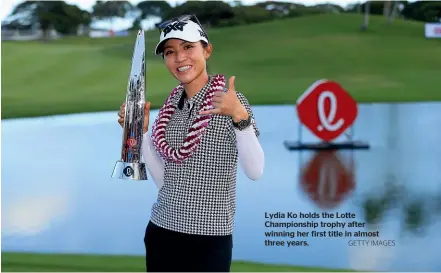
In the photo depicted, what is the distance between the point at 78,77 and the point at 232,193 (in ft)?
10.1

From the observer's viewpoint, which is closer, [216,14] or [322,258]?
[322,258]

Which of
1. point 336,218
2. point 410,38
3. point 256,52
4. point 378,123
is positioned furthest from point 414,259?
point 378,123

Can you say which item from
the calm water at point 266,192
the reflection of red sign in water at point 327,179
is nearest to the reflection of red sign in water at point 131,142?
the calm water at point 266,192

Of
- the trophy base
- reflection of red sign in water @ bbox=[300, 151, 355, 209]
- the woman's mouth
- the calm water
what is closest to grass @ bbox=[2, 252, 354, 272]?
the calm water

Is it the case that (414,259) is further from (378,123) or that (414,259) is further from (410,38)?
(378,123)

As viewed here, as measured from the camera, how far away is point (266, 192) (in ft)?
11.2

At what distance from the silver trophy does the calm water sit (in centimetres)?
140

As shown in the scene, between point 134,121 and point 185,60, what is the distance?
0.69 ft

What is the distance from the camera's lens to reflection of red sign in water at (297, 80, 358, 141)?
3783 millimetres

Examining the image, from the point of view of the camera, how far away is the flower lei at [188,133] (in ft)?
4.10

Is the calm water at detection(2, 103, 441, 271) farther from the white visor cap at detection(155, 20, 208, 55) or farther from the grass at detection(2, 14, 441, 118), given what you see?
the white visor cap at detection(155, 20, 208, 55)

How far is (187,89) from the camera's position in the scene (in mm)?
1333

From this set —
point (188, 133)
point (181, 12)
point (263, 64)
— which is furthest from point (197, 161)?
point (263, 64)

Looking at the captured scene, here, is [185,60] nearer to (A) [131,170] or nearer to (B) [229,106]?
(B) [229,106]
